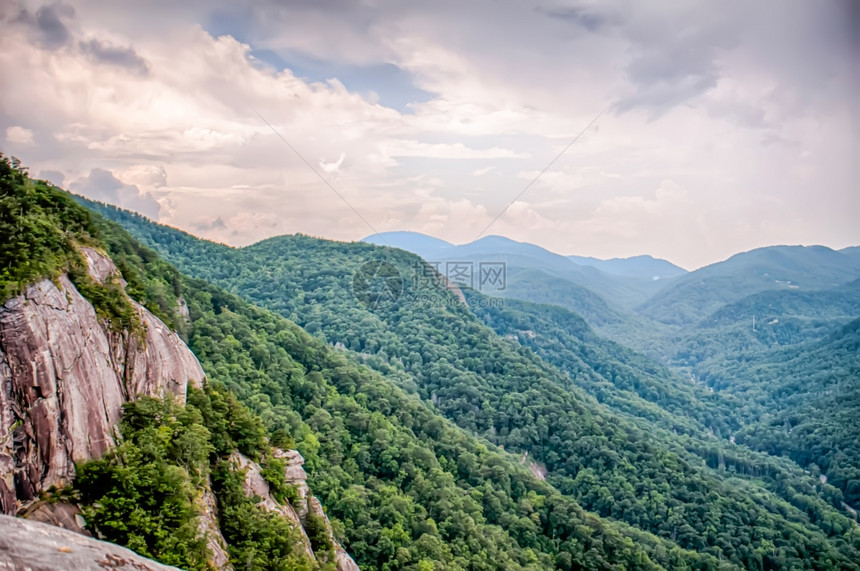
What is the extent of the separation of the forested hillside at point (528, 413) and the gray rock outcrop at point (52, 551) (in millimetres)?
62596

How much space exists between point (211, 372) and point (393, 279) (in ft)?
278

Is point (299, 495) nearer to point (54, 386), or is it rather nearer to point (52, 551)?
point (54, 386)

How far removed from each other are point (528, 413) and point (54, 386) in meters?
68.6

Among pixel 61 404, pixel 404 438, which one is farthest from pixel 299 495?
pixel 404 438

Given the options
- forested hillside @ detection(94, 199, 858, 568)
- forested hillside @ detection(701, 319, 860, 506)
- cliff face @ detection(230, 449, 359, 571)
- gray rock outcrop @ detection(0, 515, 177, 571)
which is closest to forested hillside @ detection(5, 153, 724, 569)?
cliff face @ detection(230, 449, 359, 571)

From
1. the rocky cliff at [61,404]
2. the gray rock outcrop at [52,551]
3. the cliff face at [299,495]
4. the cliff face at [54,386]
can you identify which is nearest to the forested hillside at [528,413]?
the cliff face at [299,495]

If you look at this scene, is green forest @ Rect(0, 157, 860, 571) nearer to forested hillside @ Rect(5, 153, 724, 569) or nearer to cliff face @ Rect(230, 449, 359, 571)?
forested hillside @ Rect(5, 153, 724, 569)

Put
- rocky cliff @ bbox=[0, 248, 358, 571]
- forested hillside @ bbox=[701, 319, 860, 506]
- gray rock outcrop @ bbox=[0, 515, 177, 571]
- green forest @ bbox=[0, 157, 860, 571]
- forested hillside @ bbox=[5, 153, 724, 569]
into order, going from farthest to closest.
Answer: forested hillside @ bbox=[701, 319, 860, 506] < green forest @ bbox=[0, 157, 860, 571] < forested hillside @ bbox=[5, 153, 724, 569] < rocky cliff @ bbox=[0, 248, 358, 571] < gray rock outcrop @ bbox=[0, 515, 177, 571]

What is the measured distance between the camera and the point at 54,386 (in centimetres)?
1488

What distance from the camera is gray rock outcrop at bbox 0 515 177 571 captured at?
9.46 m

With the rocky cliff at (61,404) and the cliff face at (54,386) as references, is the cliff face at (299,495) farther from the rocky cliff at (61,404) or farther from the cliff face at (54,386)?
the cliff face at (54,386)

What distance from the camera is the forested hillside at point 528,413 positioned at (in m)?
62.1

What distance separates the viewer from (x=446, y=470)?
52.0 meters

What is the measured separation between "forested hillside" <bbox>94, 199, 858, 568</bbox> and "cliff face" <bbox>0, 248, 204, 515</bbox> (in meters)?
60.7
